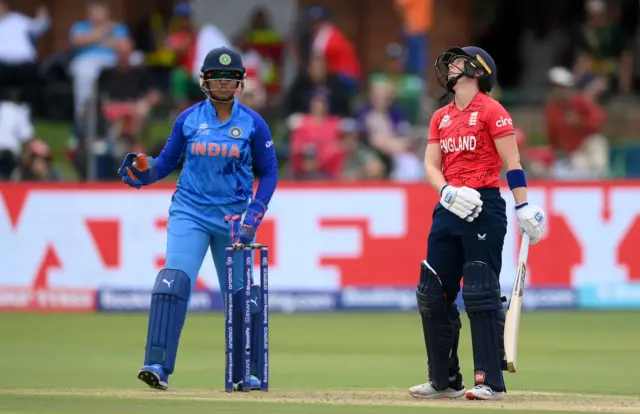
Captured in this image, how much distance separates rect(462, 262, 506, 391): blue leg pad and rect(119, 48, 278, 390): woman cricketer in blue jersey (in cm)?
155

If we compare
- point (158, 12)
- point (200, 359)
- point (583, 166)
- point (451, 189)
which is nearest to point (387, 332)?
point (200, 359)

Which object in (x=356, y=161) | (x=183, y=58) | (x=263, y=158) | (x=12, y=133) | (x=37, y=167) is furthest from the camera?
(x=183, y=58)

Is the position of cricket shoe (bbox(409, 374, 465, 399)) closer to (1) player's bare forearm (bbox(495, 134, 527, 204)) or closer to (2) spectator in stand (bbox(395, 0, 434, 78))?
(1) player's bare forearm (bbox(495, 134, 527, 204))

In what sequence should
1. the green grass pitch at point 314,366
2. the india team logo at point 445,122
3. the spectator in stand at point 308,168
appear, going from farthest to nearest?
the spectator in stand at point 308,168 → the india team logo at point 445,122 → the green grass pitch at point 314,366

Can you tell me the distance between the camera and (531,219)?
9742 millimetres

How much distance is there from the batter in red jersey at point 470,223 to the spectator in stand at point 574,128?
9415 millimetres

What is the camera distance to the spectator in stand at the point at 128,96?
Answer: 20.1 m

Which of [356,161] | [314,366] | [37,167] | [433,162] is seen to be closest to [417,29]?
[356,161]

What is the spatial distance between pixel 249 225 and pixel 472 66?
1.92m

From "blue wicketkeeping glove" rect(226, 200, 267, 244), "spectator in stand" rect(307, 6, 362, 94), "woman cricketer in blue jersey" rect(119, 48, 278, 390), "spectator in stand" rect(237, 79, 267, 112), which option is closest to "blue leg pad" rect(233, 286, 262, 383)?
"woman cricketer in blue jersey" rect(119, 48, 278, 390)

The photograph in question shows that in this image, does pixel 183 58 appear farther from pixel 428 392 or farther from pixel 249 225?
pixel 428 392

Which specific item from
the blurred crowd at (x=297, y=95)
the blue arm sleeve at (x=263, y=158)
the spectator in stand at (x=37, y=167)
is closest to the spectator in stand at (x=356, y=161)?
the blurred crowd at (x=297, y=95)

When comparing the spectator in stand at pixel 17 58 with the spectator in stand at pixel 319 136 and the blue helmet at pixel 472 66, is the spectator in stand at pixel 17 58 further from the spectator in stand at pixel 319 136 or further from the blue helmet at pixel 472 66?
the blue helmet at pixel 472 66

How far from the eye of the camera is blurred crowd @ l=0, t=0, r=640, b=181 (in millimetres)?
19375
